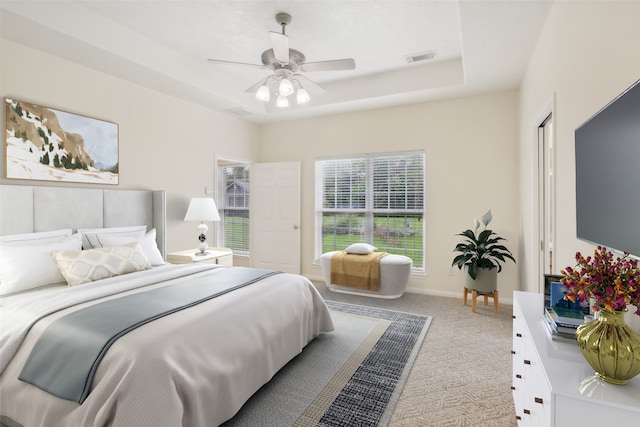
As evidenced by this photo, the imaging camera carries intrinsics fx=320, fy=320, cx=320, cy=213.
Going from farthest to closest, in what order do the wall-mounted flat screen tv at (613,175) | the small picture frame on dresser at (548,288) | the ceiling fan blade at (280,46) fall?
the ceiling fan blade at (280,46) → the small picture frame on dresser at (548,288) → the wall-mounted flat screen tv at (613,175)

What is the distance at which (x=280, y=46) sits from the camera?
2.51m

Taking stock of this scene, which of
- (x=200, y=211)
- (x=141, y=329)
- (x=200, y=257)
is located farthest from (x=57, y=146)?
(x=141, y=329)

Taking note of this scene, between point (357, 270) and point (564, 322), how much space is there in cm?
294

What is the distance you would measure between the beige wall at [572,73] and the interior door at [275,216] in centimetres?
327

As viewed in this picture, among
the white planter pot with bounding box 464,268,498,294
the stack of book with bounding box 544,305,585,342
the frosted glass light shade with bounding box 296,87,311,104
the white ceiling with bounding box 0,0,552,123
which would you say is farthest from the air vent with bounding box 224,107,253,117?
the stack of book with bounding box 544,305,585,342

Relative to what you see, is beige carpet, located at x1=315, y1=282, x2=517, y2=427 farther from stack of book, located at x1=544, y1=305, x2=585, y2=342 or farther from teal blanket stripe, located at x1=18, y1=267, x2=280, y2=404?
teal blanket stripe, located at x1=18, y1=267, x2=280, y2=404

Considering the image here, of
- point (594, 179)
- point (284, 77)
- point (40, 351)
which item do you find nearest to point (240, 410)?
point (40, 351)

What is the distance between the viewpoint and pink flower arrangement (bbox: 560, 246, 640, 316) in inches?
38.0

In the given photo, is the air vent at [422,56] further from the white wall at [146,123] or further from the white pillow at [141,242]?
the white pillow at [141,242]

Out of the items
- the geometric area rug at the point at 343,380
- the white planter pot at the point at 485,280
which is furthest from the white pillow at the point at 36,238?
the white planter pot at the point at 485,280

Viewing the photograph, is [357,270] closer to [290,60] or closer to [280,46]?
[290,60]

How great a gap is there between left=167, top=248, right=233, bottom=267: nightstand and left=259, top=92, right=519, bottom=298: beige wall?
2.22 metres

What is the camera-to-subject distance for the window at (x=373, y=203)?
15.0ft

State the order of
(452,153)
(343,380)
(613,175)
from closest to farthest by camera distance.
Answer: (613,175) < (343,380) < (452,153)
